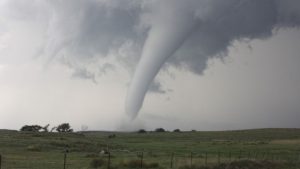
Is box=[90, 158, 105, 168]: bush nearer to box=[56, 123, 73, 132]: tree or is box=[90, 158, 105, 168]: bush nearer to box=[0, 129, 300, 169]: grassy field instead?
box=[0, 129, 300, 169]: grassy field

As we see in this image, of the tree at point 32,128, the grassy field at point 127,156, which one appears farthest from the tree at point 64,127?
the grassy field at point 127,156

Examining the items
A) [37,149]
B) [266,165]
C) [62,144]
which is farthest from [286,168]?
[62,144]

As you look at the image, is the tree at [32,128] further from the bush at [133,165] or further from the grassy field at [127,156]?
the bush at [133,165]

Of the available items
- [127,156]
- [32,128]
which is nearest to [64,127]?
[32,128]

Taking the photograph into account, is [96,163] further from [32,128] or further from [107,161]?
[32,128]

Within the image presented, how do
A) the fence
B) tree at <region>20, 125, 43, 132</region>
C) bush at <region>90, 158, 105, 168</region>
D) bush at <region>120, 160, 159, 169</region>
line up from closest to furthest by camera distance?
the fence
bush at <region>90, 158, 105, 168</region>
bush at <region>120, 160, 159, 169</region>
tree at <region>20, 125, 43, 132</region>

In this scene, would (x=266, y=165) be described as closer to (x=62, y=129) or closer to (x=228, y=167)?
(x=228, y=167)

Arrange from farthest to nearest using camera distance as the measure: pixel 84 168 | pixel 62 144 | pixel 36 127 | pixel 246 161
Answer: pixel 36 127
pixel 62 144
pixel 246 161
pixel 84 168

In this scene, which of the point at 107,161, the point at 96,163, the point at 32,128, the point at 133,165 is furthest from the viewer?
the point at 32,128

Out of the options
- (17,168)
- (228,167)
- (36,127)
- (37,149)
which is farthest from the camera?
(36,127)

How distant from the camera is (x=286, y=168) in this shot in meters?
45.4

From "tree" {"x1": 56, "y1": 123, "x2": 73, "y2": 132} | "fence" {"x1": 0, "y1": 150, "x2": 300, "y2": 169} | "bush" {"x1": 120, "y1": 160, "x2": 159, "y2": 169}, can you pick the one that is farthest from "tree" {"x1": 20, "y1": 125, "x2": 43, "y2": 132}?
"bush" {"x1": 120, "y1": 160, "x2": 159, "y2": 169}

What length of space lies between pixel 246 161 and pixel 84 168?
17.1m

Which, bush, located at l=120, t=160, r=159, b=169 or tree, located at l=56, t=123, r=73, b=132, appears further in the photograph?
tree, located at l=56, t=123, r=73, b=132
